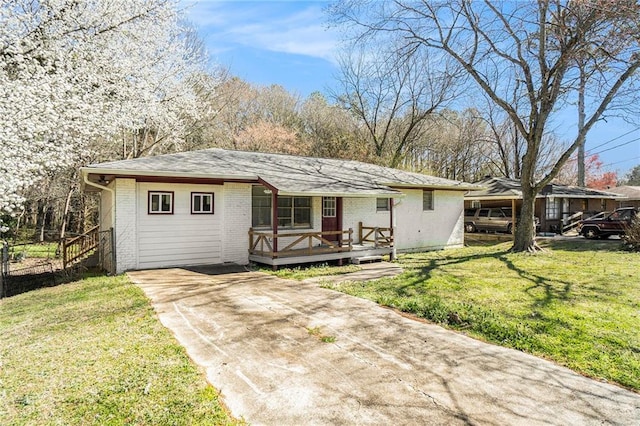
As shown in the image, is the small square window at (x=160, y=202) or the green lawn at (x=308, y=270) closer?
the green lawn at (x=308, y=270)

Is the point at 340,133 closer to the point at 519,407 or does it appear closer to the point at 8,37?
the point at 8,37

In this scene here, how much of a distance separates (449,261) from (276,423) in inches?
442

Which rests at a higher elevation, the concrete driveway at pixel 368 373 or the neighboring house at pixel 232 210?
the neighboring house at pixel 232 210

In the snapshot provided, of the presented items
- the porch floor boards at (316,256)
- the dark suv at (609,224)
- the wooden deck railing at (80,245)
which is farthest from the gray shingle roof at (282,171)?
the dark suv at (609,224)

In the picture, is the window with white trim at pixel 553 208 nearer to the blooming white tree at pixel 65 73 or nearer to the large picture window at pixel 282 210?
the large picture window at pixel 282 210

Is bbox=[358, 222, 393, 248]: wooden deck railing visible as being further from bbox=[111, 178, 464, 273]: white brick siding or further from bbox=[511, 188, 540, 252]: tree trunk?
bbox=[511, 188, 540, 252]: tree trunk

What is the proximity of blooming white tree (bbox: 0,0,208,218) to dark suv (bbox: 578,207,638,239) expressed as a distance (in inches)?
853

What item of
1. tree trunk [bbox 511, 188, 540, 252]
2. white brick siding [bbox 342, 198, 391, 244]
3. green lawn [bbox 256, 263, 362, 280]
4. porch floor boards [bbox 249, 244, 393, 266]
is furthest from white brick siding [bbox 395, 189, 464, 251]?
green lawn [bbox 256, 263, 362, 280]

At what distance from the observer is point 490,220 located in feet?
75.8

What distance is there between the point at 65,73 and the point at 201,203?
5030 mm

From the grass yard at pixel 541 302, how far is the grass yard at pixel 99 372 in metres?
4.27

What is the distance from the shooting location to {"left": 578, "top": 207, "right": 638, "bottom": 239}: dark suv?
18656 millimetres

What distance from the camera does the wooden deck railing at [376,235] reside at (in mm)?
13852

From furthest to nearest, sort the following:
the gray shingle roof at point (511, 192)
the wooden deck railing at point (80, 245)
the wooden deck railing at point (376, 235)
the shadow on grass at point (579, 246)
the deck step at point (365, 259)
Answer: the gray shingle roof at point (511, 192) < the shadow on grass at point (579, 246) < the wooden deck railing at point (376, 235) < the deck step at point (365, 259) < the wooden deck railing at point (80, 245)
